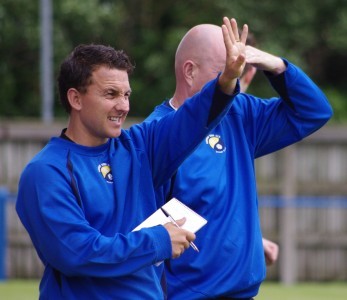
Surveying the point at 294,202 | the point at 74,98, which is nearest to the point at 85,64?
the point at 74,98

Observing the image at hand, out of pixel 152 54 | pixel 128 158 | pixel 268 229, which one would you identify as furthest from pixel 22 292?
pixel 152 54

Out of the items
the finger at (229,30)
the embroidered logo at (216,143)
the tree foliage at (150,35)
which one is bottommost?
the tree foliage at (150,35)

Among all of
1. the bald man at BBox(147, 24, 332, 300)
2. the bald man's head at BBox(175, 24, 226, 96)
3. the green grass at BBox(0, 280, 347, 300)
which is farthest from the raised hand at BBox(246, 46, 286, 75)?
the green grass at BBox(0, 280, 347, 300)

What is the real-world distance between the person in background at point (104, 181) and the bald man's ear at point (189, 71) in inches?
31.9

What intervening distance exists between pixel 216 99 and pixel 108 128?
1.49 feet

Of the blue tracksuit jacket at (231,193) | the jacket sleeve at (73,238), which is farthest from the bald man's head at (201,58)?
the jacket sleeve at (73,238)

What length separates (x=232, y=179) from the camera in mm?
5387

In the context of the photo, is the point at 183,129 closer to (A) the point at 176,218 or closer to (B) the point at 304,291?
(A) the point at 176,218

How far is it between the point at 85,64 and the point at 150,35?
1755 cm

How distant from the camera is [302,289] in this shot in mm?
13695

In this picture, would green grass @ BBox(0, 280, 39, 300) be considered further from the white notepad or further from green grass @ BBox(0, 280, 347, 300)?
the white notepad

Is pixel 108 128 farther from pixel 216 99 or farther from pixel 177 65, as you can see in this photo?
pixel 177 65

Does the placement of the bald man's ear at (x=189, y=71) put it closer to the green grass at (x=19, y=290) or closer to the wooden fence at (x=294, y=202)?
the green grass at (x=19, y=290)

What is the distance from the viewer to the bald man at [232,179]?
5.33 m
